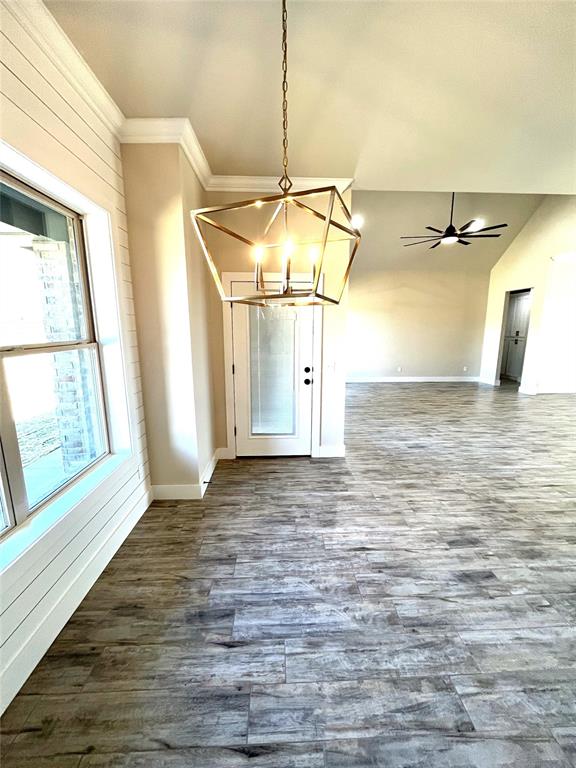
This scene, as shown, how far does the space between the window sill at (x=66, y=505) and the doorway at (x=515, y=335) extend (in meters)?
8.87

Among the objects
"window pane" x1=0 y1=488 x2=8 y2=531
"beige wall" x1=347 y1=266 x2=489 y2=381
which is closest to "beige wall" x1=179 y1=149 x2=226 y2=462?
"window pane" x1=0 y1=488 x2=8 y2=531

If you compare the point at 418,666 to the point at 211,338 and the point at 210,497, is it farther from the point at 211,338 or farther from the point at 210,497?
the point at 211,338

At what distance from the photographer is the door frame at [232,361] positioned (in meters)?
3.29

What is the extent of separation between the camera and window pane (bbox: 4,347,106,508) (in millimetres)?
1569

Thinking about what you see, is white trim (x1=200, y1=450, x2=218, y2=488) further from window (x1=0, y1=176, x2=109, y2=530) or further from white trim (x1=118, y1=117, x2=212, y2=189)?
white trim (x1=118, y1=117, x2=212, y2=189)

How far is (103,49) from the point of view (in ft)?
5.44

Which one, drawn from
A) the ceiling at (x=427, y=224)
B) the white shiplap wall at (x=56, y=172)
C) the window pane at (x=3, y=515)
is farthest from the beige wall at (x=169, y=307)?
the ceiling at (x=427, y=224)

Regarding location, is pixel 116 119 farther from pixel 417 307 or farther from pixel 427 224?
pixel 417 307

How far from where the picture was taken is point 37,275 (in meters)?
1.78

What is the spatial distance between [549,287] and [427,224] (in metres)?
2.76

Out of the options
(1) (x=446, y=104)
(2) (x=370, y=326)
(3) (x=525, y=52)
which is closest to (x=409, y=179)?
(1) (x=446, y=104)

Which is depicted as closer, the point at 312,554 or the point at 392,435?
the point at 312,554

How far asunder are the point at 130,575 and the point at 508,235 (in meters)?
8.88

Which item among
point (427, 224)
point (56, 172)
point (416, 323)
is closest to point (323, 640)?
point (56, 172)
